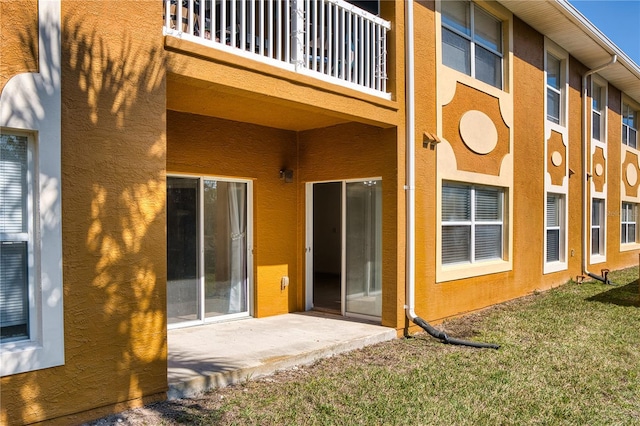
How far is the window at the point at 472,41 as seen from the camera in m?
9.47

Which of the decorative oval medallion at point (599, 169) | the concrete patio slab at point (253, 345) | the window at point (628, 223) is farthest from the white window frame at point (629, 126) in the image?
the concrete patio slab at point (253, 345)

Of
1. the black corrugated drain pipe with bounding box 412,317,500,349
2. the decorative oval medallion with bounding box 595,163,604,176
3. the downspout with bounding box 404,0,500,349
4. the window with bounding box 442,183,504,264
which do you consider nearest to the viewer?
the black corrugated drain pipe with bounding box 412,317,500,349

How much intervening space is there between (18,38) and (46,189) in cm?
122

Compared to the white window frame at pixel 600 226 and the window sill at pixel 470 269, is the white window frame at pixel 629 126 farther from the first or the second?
the window sill at pixel 470 269

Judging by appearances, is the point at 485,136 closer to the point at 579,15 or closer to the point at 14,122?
the point at 579,15

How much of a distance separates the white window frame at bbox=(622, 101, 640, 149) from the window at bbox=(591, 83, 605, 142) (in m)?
2.78

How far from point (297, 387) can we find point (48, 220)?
3.10 m

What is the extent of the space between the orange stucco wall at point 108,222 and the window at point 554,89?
445 inches

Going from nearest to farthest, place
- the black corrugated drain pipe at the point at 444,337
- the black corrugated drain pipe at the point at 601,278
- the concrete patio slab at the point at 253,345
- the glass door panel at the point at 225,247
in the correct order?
the concrete patio slab at the point at 253,345 < the black corrugated drain pipe at the point at 444,337 < the glass door panel at the point at 225,247 < the black corrugated drain pipe at the point at 601,278

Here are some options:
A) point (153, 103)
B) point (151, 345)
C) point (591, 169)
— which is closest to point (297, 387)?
point (151, 345)

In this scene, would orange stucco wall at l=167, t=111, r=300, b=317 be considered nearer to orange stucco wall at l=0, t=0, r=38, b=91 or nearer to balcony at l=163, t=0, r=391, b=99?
balcony at l=163, t=0, r=391, b=99

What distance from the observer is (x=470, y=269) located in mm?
9570

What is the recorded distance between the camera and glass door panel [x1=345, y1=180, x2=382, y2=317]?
8633mm

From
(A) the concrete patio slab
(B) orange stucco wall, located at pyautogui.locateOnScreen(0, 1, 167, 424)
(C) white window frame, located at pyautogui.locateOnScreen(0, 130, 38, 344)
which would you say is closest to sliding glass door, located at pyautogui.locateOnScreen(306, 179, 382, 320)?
(A) the concrete patio slab
